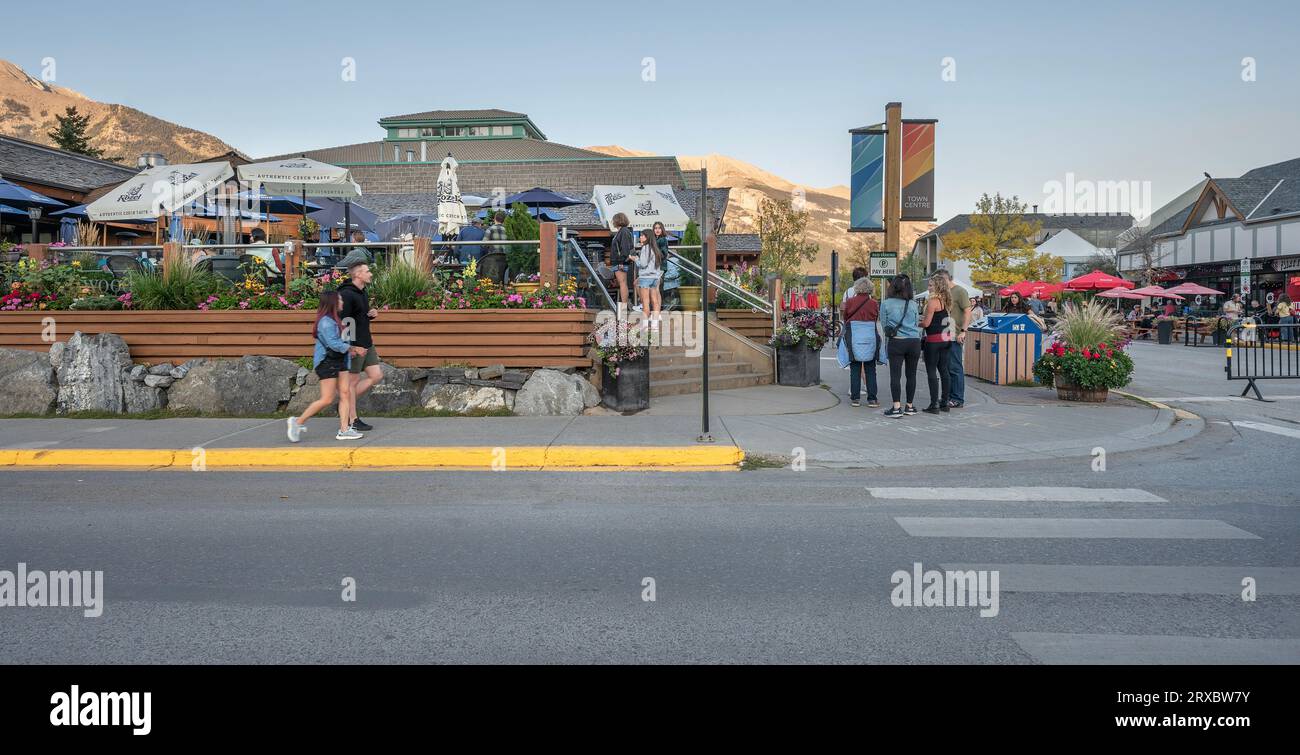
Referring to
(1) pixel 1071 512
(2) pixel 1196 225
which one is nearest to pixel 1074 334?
(1) pixel 1071 512

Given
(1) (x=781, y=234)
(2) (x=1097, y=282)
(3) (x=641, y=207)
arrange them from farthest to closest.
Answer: (1) (x=781, y=234), (2) (x=1097, y=282), (3) (x=641, y=207)

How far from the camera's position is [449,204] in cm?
1515

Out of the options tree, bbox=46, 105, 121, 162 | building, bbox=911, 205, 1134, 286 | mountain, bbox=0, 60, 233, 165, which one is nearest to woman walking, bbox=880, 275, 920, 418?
tree, bbox=46, 105, 121, 162

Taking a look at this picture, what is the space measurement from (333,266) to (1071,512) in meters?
9.93

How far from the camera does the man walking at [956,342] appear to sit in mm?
11898

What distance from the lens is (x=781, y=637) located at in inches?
153

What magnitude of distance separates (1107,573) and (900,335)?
6.63 metres

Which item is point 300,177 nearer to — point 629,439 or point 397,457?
point 397,457

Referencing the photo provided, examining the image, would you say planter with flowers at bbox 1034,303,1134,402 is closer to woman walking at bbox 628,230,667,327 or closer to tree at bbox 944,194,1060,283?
woman walking at bbox 628,230,667,327

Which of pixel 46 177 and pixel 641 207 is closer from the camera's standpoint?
pixel 641 207

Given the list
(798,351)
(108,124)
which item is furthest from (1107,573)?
(108,124)

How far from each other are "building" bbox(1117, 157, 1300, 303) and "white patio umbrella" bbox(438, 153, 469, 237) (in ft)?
121
